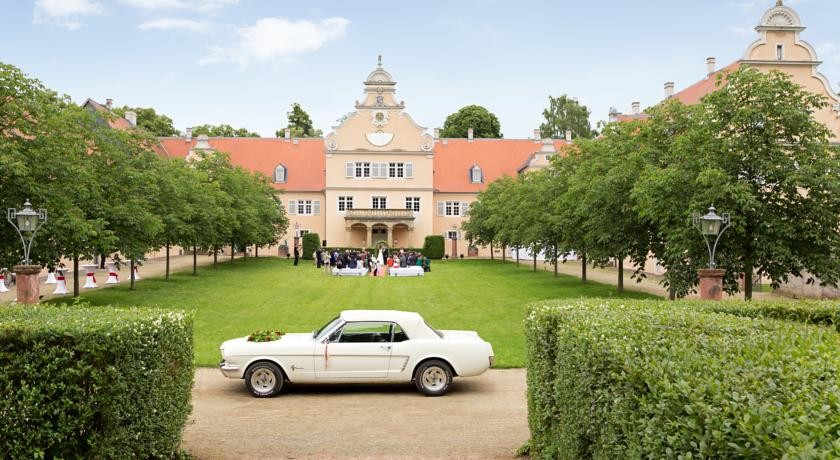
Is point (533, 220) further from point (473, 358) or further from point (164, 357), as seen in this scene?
point (164, 357)

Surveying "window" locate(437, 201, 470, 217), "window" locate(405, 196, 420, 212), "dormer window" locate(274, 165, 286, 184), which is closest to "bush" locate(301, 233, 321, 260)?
"window" locate(405, 196, 420, 212)

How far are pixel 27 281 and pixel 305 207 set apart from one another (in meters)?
62.0

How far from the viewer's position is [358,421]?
1151cm

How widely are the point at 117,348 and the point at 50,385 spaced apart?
0.64 meters

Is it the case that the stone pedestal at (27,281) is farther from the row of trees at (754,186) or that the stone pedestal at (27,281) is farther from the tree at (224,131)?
the tree at (224,131)

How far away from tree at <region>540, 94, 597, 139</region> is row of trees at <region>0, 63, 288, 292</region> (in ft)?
218

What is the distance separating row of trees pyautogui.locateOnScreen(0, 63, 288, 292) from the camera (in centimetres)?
Result: 2180

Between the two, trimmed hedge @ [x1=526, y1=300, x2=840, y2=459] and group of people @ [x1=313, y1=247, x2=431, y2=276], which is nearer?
trimmed hedge @ [x1=526, y1=300, x2=840, y2=459]

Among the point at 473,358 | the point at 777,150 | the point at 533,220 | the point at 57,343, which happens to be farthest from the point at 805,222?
the point at 533,220

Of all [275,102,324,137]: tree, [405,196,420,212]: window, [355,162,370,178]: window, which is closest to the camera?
[355,162,370,178]: window

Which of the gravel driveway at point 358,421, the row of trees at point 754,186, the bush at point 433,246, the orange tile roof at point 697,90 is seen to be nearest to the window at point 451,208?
the bush at point 433,246

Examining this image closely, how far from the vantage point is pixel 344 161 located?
73375mm

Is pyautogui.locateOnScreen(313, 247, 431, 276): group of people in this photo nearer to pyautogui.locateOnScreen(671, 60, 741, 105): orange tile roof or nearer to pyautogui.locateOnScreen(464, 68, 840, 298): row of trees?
pyautogui.locateOnScreen(671, 60, 741, 105): orange tile roof

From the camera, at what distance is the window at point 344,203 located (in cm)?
7394
